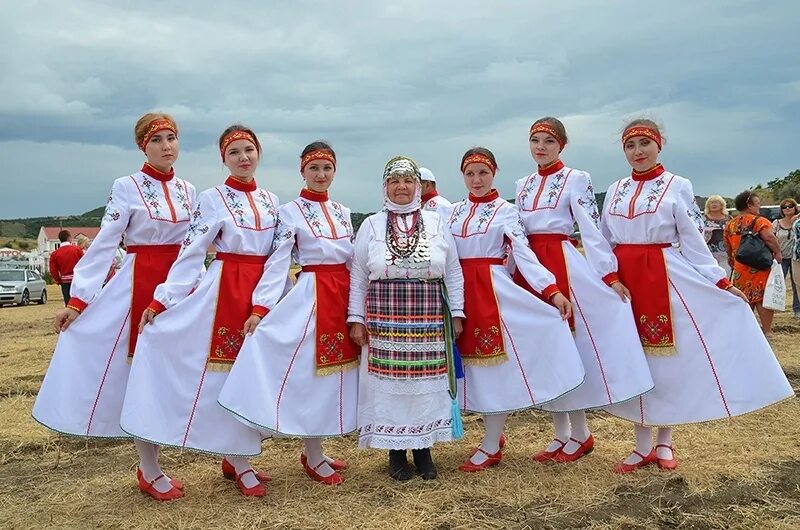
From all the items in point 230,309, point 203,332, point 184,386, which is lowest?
point 184,386

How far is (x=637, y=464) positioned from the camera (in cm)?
411

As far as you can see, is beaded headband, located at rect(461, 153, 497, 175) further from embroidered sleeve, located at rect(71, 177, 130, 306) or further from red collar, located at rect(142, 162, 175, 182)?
embroidered sleeve, located at rect(71, 177, 130, 306)

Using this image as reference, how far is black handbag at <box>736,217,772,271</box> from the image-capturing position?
7781 millimetres

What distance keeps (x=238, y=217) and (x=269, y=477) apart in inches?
59.1

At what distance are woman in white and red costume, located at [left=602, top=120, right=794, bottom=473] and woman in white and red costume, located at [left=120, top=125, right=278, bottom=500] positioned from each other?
1.95 metres

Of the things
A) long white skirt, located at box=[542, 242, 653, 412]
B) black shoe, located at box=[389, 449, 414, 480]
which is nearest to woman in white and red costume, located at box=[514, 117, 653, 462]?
long white skirt, located at box=[542, 242, 653, 412]

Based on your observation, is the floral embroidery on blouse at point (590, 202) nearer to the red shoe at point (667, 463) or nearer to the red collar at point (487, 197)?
the red collar at point (487, 197)

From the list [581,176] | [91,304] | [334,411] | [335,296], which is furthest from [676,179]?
[91,304]

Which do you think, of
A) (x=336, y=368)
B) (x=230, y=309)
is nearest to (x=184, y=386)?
(x=230, y=309)

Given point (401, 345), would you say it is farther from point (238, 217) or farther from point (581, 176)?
point (581, 176)

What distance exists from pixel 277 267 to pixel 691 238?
7.25 feet

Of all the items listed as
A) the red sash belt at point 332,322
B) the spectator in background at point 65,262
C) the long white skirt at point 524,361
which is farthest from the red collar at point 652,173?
the spectator in background at point 65,262

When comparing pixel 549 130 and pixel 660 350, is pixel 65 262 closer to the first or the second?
pixel 549 130

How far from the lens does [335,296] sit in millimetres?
3895
